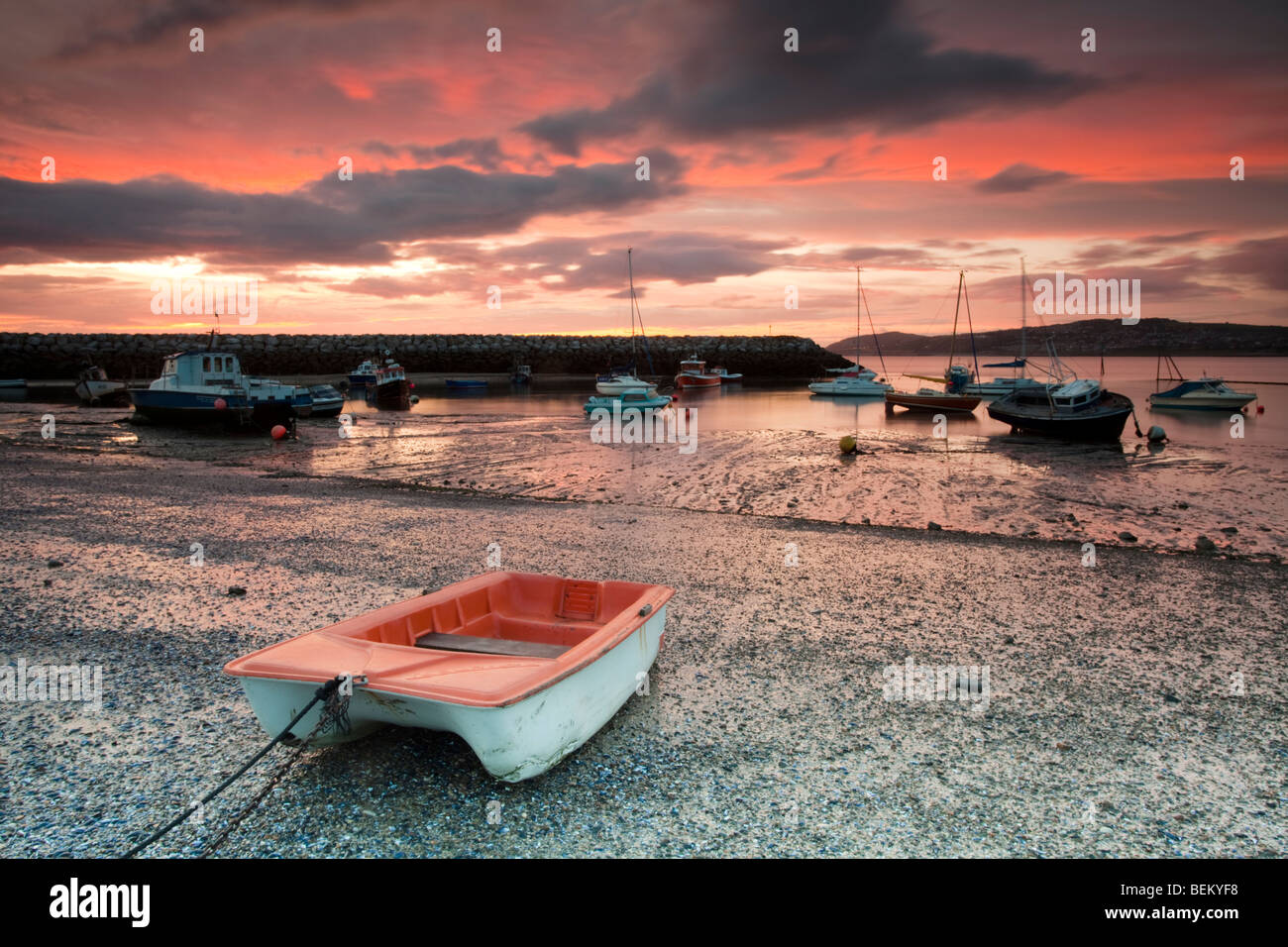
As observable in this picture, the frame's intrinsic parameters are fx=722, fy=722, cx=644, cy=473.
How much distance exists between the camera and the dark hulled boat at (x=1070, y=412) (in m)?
26.6

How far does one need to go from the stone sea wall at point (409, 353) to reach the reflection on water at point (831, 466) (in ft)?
125

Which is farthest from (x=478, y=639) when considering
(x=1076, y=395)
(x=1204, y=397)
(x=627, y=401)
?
(x=1204, y=397)

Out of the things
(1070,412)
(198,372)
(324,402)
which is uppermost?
(198,372)

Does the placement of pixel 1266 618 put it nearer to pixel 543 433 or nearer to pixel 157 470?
pixel 157 470

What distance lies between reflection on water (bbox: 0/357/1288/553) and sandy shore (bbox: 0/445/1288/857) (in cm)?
389

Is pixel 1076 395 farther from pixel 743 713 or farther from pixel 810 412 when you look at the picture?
pixel 743 713

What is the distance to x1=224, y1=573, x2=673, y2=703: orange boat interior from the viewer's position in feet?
12.9

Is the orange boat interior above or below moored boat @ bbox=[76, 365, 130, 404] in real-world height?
below

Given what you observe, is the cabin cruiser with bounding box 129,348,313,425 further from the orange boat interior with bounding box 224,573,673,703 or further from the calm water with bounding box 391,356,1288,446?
the orange boat interior with bounding box 224,573,673,703

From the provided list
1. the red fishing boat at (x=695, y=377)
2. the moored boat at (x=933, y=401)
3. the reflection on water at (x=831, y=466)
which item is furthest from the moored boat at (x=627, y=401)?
the red fishing boat at (x=695, y=377)

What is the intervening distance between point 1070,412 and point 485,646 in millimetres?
28609

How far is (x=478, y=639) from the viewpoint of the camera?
5.43 metres

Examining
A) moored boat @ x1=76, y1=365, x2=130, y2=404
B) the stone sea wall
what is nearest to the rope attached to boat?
moored boat @ x1=76, y1=365, x2=130, y2=404

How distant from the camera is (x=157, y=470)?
17750 mm
